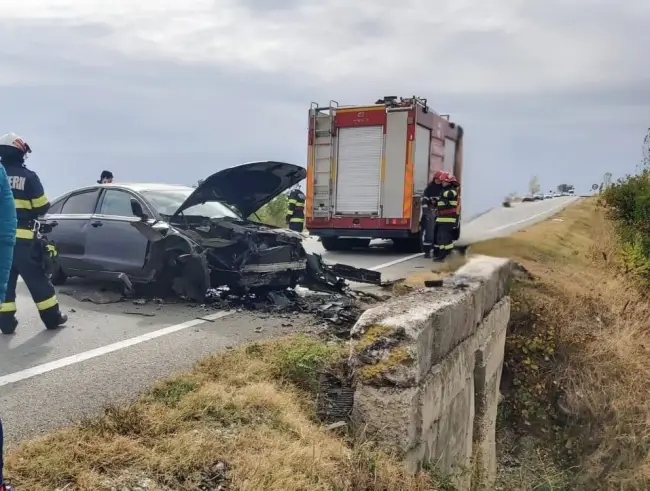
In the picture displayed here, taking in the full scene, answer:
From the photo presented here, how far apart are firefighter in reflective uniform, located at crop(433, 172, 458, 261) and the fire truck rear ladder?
2.65 metres

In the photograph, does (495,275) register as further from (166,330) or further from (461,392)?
(166,330)

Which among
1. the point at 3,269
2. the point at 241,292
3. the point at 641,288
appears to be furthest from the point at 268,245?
the point at 641,288

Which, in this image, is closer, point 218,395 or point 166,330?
point 218,395

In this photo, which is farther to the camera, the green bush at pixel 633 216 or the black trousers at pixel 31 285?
the green bush at pixel 633 216

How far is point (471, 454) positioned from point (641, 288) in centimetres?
707

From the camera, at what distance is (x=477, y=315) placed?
5.59m

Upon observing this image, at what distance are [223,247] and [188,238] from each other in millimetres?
409

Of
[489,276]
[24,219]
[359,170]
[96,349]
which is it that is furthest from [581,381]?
[359,170]

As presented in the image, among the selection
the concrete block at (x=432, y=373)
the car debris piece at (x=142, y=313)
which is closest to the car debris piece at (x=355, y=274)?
the concrete block at (x=432, y=373)

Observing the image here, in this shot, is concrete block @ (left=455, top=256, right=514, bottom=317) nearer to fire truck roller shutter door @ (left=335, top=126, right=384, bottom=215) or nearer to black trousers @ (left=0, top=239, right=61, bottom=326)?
black trousers @ (left=0, top=239, right=61, bottom=326)

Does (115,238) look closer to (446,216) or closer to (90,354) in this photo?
(90,354)

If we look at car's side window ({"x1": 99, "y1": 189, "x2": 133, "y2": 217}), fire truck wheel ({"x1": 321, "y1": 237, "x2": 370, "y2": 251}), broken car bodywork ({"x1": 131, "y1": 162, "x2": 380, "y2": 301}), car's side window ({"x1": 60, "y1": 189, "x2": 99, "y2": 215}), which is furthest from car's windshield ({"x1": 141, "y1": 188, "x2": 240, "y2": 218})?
fire truck wheel ({"x1": 321, "y1": 237, "x2": 370, "y2": 251})

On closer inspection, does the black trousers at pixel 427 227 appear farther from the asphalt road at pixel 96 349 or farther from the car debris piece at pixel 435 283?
the asphalt road at pixel 96 349

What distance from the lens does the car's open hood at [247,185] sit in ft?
22.7
